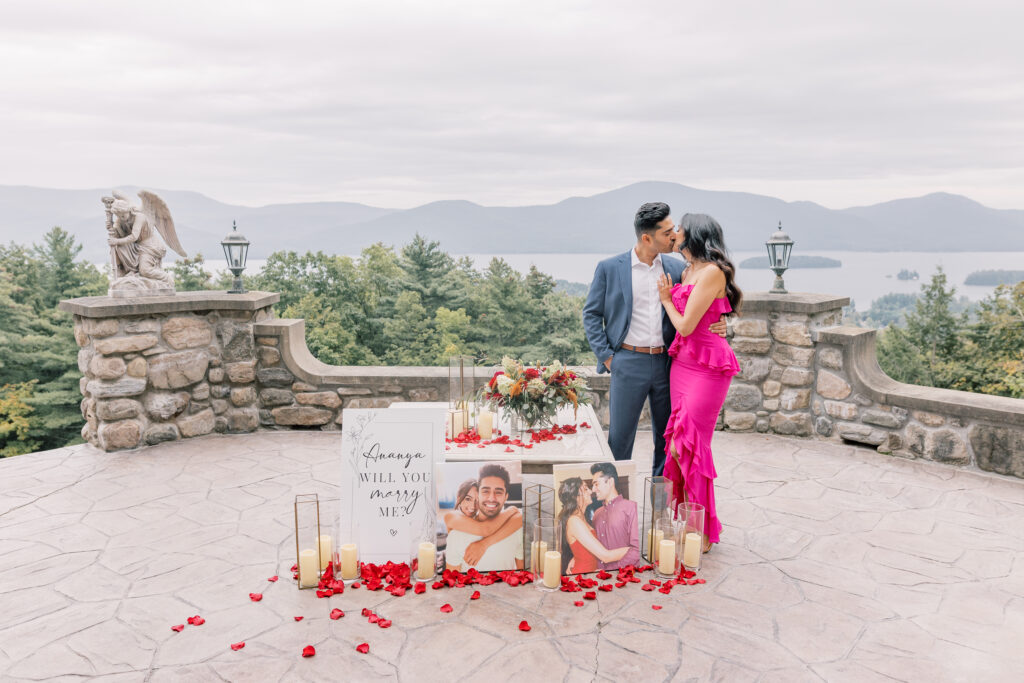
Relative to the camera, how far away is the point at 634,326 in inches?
136

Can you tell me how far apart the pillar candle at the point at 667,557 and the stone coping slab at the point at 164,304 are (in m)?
3.83

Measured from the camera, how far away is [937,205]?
3091 inches

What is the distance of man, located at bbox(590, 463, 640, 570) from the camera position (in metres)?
3.03

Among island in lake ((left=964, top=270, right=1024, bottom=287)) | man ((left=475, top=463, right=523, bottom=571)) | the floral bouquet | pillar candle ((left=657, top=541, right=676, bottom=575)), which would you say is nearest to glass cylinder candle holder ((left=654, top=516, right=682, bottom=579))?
pillar candle ((left=657, top=541, right=676, bottom=575))

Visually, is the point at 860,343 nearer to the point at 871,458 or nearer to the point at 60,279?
the point at 871,458

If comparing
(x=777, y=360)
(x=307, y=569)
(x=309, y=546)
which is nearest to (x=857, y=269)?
(x=777, y=360)

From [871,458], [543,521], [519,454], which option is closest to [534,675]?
[543,521]

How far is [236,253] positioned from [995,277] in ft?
124

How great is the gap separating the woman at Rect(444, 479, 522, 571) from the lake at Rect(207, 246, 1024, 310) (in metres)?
1.72

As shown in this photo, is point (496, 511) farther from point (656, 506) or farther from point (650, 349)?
point (650, 349)

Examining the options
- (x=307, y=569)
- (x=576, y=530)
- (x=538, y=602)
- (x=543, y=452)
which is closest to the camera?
(x=538, y=602)

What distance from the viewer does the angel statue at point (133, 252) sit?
5.17 metres

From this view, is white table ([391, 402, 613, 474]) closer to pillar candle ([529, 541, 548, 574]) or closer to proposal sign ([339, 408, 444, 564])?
proposal sign ([339, 408, 444, 564])

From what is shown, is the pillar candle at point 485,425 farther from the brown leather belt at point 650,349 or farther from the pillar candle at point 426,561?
the brown leather belt at point 650,349
